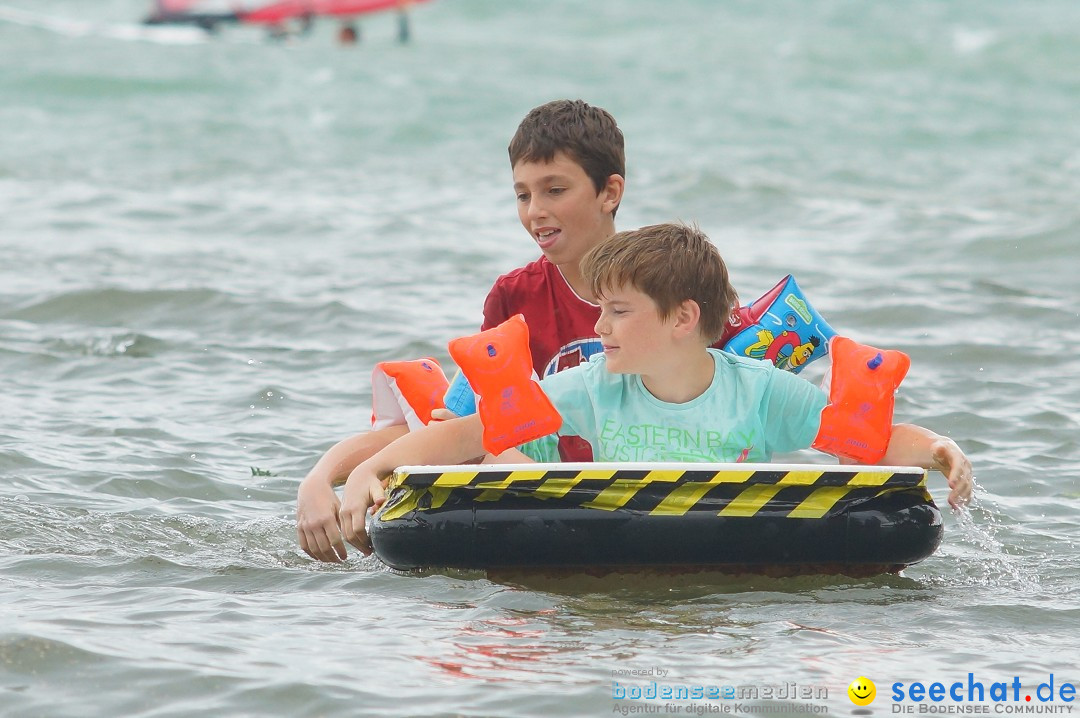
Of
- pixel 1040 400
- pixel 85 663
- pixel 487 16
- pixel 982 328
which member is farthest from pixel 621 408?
pixel 487 16

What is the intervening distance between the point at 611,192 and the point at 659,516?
118 centimetres

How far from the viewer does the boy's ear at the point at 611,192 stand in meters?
4.57

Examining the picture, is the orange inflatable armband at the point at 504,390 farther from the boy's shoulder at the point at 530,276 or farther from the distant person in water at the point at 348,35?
the distant person in water at the point at 348,35

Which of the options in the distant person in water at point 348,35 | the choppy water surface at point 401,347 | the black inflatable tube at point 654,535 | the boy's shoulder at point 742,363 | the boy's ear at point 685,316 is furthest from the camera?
the distant person in water at point 348,35

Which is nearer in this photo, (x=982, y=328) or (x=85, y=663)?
(x=85, y=663)

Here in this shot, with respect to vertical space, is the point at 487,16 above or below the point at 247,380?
above

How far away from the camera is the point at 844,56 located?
26359 millimetres

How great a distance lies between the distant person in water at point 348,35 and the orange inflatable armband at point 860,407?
26702 millimetres

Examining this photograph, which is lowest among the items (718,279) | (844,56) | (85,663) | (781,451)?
(85,663)

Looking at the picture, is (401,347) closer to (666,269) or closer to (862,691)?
(666,269)

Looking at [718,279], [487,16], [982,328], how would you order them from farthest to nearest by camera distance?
[487,16] < [982,328] < [718,279]

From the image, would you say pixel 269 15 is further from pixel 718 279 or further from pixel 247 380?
pixel 718 279

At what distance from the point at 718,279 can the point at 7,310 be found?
5.72 metres

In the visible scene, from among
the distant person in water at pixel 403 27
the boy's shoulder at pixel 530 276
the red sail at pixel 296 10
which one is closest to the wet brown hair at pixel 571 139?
the boy's shoulder at pixel 530 276
